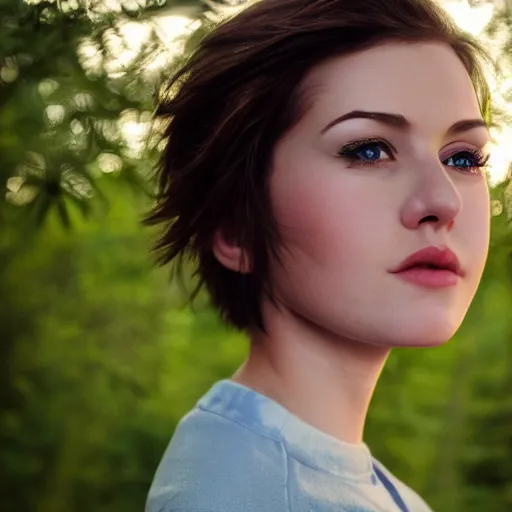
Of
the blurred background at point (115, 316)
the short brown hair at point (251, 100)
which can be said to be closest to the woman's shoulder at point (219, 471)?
the short brown hair at point (251, 100)

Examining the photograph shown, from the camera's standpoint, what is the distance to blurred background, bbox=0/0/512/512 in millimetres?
1104

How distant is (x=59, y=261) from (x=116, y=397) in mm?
222

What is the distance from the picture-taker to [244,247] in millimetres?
919

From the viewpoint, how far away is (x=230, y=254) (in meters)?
0.94

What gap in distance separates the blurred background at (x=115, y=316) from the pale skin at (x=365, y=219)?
0.78 ft

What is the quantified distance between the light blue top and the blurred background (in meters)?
0.38

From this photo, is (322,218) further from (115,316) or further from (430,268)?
(115,316)

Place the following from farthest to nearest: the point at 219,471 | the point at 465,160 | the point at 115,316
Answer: the point at 115,316, the point at 465,160, the point at 219,471

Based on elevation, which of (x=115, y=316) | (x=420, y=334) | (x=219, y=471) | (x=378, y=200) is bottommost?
(x=115, y=316)

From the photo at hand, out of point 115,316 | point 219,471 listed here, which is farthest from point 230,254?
point 115,316

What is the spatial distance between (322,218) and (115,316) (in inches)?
21.9

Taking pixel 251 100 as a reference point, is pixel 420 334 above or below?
below

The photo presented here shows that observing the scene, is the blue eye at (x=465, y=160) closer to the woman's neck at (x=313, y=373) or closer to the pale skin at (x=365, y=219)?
the pale skin at (x=365, y=219)

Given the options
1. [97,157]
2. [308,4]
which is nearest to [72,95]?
[97,157]
